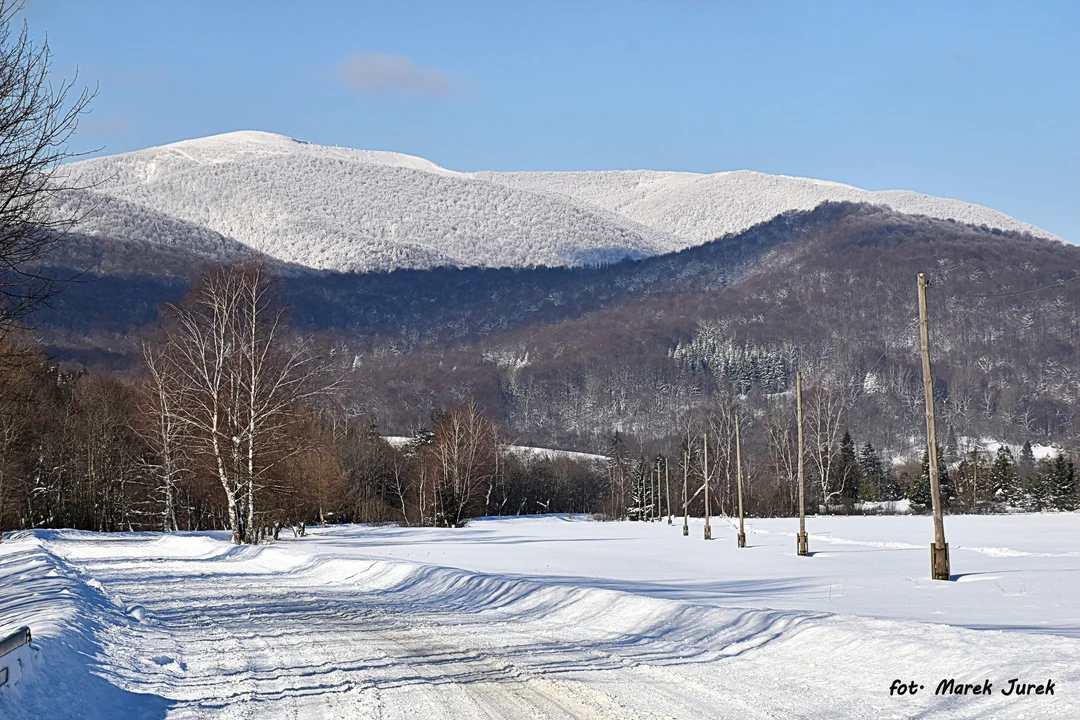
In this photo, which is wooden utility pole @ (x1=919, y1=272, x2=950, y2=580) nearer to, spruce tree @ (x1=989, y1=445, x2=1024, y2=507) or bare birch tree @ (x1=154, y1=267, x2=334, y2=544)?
bare birch tree @ (x1=154, y1=267, x2=334, y2=544)

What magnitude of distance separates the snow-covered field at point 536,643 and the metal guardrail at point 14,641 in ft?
1.33

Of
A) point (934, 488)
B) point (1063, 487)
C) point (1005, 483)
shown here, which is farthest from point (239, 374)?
point (1005, 483)

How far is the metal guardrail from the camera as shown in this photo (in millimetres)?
8797

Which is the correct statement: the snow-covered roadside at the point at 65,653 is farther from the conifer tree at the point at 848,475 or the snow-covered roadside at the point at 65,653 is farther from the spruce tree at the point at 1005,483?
the spruce tree at the point at 1005,483

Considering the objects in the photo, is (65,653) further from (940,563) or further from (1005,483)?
(1005,483)

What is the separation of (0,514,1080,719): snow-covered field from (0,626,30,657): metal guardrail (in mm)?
406

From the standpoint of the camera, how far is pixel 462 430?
8588 centimetres

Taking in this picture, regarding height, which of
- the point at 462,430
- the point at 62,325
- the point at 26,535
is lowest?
the point at 26,535

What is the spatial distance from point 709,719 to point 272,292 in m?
32.7

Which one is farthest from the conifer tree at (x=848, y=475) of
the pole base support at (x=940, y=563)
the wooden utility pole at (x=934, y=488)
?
the pole base support at (x=940, y=563)

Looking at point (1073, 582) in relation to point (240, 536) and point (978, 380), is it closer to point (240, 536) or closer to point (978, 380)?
point (240, 536)

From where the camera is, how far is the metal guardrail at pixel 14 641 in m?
8.80

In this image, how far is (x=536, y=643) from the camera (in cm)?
1234

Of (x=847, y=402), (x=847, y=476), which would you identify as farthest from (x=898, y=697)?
(x=847, y=402)
